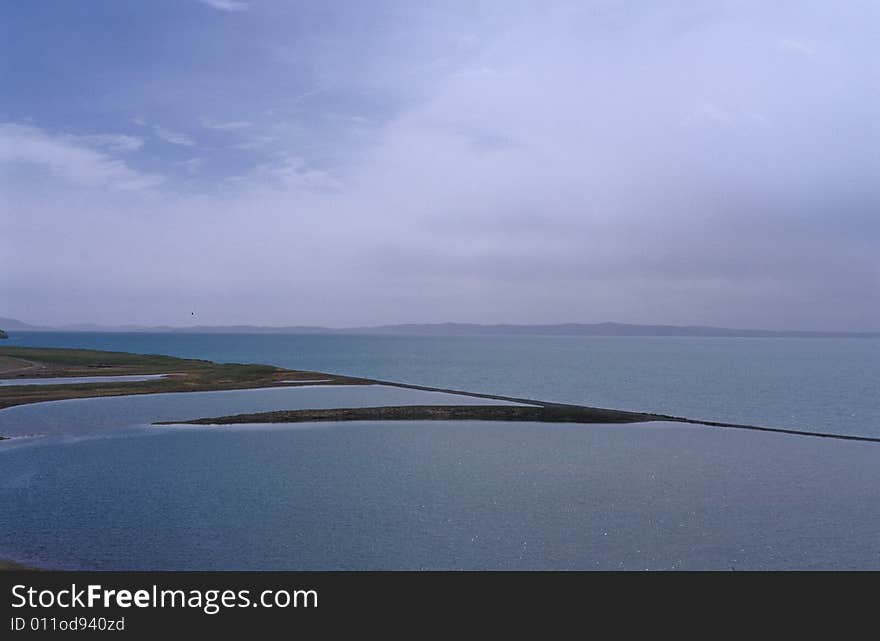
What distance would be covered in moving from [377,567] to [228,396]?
230 ft

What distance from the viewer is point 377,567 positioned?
86.8 ft

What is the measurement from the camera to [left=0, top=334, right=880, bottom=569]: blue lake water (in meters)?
28.1

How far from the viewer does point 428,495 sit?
38.6m

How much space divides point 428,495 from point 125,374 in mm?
95541

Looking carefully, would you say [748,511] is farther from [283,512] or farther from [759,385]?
[759,385]

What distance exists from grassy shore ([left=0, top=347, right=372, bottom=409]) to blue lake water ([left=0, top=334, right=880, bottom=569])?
14758 millimetres

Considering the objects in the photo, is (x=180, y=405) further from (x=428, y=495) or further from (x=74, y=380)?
(x=428, y=495)

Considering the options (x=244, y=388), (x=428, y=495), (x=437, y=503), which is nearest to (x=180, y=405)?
(x=244, y=388)

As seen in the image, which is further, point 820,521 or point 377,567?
point 820,521

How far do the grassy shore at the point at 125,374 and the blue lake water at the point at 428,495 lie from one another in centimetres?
1476
